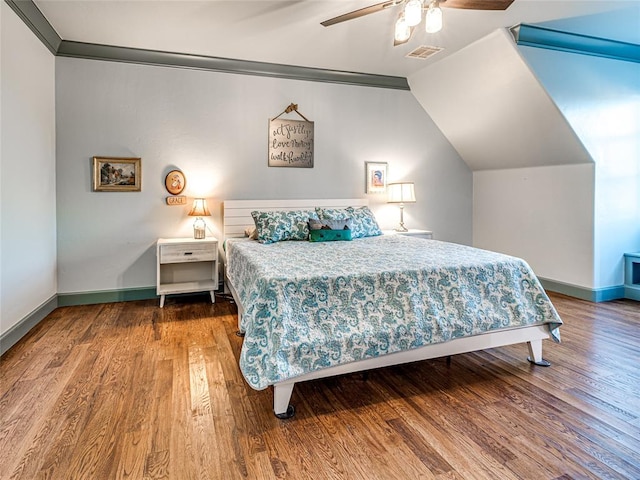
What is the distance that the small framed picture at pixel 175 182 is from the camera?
4.16m

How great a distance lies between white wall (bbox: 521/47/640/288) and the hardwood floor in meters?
1.63

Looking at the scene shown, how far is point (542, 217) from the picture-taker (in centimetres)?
470

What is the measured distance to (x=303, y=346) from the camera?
6.55 ft

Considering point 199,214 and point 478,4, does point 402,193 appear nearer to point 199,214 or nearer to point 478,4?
point 199,214

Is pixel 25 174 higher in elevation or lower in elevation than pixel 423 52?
lower

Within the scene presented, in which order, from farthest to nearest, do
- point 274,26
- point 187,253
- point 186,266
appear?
1. point 186,266
2. point 187,253
3. point 274,26

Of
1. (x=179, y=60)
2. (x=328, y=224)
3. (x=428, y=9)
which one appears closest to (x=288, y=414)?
(x=328, y=224)

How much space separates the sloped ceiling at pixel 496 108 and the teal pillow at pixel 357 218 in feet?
6.28

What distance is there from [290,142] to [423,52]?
177 centimetres

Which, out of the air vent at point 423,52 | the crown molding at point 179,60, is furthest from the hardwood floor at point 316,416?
the air vent at point 423,52

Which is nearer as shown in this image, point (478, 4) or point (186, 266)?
point (478, 4)

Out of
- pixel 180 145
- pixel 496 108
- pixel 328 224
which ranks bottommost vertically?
pixel 328 224

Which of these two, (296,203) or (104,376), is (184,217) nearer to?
(296,203)

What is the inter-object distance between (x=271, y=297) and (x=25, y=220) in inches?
96.5
